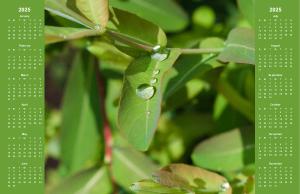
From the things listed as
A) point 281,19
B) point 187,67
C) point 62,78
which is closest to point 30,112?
point 187,67

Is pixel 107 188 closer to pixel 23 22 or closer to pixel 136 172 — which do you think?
pixel 136 172

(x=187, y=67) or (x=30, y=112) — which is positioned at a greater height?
(x=187, y=67)

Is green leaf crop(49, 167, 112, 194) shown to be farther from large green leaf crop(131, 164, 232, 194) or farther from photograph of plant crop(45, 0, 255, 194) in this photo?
large green leaf crop(131, 164, 232, 194)

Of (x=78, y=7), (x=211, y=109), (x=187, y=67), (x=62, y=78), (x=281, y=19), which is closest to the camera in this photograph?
(x=78, y=7)

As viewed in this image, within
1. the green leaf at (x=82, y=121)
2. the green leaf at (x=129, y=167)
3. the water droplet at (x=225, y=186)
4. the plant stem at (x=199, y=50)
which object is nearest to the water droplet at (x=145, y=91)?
the plant stem at (x=199, y=50)

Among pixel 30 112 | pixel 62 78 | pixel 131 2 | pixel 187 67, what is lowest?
pixel 62 78

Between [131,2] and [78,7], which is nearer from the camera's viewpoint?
[78,7]

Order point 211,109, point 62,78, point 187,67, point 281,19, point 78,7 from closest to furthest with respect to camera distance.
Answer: point 78,7, point 187,67, point 281,19, point 211,109, point 62,78
